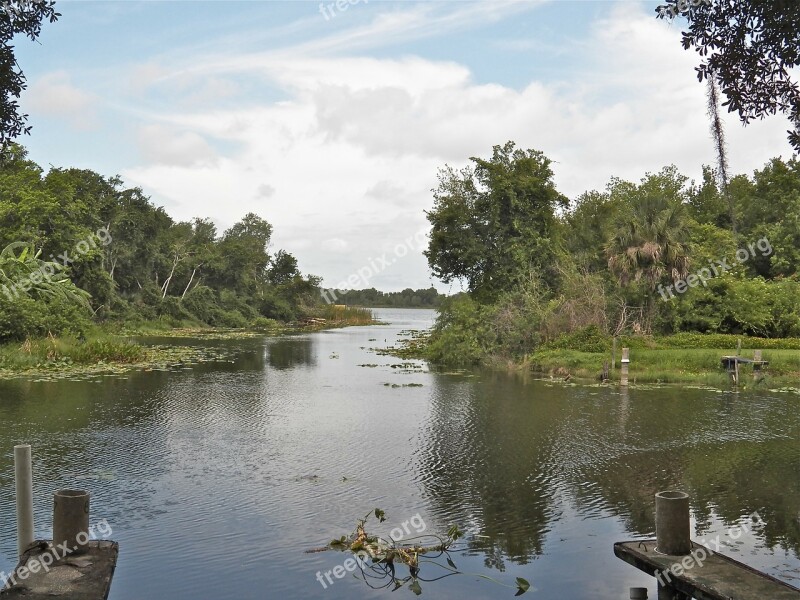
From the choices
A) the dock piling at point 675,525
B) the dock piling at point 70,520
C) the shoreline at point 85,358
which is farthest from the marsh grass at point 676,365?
the dock piling at point 70,520

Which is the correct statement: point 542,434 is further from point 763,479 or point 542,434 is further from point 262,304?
point 262,304

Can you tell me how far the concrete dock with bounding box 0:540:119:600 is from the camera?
20.5ft

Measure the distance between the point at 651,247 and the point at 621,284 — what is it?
2.01 metres

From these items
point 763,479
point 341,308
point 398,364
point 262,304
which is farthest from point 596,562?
point 341,308

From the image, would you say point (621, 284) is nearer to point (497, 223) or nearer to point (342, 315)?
point (497, 223)

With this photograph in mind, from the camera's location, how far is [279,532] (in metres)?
9.69

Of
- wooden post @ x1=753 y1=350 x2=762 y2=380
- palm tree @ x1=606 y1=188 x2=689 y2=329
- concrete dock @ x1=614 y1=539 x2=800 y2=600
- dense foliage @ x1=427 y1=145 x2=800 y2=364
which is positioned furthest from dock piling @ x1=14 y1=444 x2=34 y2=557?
palm tree @ x1=606 y1=188 x2=689 y2=329

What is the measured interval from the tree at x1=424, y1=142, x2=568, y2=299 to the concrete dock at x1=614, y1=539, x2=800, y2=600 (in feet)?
94.6

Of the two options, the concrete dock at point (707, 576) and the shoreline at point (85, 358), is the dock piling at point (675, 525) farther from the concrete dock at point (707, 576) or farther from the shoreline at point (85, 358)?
the shoreline at point (85, 358)

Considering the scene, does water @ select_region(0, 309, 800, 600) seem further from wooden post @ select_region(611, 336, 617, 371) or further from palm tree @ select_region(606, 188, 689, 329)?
palm tree @ select_region(606, 188, 689, 329)

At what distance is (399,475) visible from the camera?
504 inches

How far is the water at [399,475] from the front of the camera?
28.2 feet

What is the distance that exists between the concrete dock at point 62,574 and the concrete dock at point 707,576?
493 centimetres

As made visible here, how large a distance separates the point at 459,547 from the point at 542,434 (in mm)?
7573
